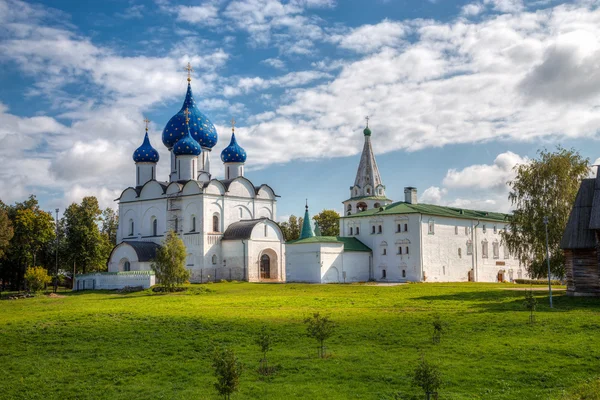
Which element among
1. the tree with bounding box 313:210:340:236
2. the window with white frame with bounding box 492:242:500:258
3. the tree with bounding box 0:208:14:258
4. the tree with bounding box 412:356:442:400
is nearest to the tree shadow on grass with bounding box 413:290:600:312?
the tree with bounding box 412:356:442:400

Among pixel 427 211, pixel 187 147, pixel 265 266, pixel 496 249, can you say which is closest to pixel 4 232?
pixel 187 147

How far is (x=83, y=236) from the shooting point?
1988 inches

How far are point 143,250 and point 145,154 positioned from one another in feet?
34.6

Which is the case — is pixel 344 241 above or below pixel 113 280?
above

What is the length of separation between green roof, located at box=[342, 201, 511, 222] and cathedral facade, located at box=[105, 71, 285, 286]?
792 centimetres

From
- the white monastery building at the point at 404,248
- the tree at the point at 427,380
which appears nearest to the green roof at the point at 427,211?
the white monastery building at the point at 404,248

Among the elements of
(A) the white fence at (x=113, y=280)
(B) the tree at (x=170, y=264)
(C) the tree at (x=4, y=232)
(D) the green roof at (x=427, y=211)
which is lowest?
(A) the white fence at (x=113, y=280)

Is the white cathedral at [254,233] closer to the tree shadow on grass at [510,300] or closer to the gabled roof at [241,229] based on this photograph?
the gabled roof at [241,229]

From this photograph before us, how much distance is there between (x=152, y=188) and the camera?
169 feet

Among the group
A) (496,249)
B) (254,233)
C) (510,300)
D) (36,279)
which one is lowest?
(510,300)

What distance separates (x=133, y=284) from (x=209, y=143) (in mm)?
17192

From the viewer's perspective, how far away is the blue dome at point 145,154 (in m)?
54.2

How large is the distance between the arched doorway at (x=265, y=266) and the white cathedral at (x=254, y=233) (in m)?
0.08

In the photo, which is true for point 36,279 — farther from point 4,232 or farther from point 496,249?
point 496,249
